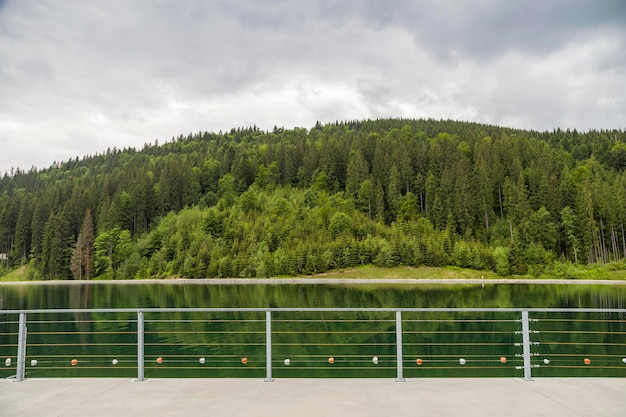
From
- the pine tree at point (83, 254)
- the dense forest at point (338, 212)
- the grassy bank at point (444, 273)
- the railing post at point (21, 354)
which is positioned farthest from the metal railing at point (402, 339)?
the pine tree at point (83, 254)

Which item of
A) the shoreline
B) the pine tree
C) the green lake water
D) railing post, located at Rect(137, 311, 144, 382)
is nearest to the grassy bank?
the shoreline

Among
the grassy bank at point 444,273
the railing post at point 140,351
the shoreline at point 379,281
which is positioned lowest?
the shoreline at point 379,281

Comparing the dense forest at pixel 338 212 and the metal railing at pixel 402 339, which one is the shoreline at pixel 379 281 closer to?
the dense forest at pixel 338 212

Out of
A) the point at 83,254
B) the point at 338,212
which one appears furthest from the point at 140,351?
the point at 83,254

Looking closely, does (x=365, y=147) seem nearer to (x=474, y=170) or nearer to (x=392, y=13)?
(x=474, y=170)

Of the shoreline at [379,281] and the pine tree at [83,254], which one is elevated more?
the pine tree at [83,254]

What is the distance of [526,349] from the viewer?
6.06 metres

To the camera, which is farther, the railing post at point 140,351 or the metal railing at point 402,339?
the metal railing at point 402,339
